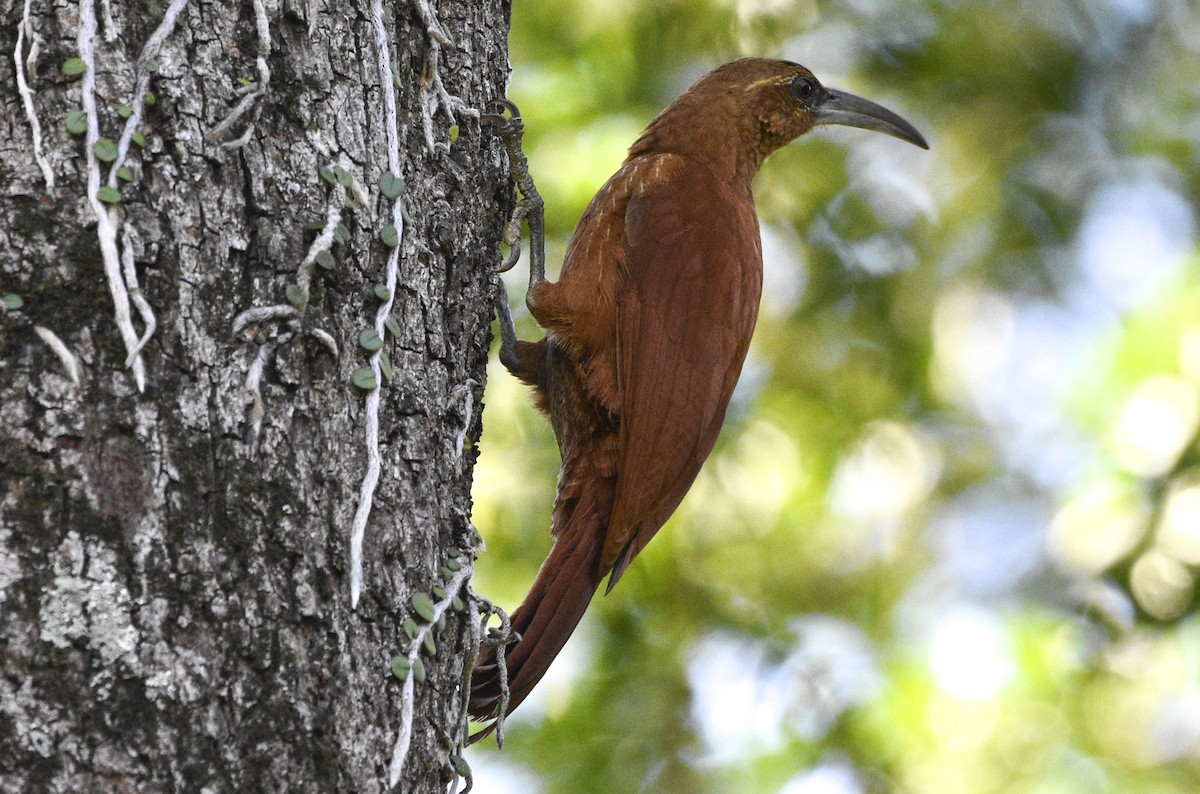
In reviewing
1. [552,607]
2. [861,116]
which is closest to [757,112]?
[861,116]

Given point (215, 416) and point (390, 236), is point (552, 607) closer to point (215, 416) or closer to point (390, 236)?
point (390, 236)

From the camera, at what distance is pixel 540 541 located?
3.83 metres

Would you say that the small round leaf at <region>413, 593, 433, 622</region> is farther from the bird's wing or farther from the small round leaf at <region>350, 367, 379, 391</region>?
the bird's wing

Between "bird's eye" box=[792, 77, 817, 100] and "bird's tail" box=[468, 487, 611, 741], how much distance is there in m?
1.39

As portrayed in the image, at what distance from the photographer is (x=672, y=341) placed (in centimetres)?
273

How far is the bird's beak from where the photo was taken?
138 inches

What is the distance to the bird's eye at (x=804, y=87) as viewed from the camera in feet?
11.2

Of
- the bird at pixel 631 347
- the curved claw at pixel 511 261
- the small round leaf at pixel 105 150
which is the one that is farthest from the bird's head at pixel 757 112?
the small round leaf at pixel 105 150

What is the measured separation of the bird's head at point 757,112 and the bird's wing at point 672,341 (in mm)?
301

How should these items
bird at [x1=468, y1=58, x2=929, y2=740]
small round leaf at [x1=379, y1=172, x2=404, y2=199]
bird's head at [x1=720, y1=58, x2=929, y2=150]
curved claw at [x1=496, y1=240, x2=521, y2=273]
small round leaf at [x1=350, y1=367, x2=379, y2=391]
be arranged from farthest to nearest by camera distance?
bird's head at [x1=720, y1=58, x2=929, y2=150], bird at [x1=468, y1=58, x2=929, y2=740], curved claw at [x1=496, y1=240, x2=521, y2=273], small round leaf at [x1=379, y1=172, x2=404, y2=199], small round leaf at [x1=350, y1=367, x2=379, y2=391]

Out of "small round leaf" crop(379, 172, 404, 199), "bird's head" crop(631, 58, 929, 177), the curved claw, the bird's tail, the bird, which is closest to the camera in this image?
"small round leaf" crop(379, 172, 404, 199)

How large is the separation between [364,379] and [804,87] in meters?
2.21

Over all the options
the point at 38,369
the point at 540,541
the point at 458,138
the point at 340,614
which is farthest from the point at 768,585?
the point at 38,369

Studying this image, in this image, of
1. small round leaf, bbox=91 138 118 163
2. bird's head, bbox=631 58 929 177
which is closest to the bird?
bird's head, bbox=631 58 929 177
